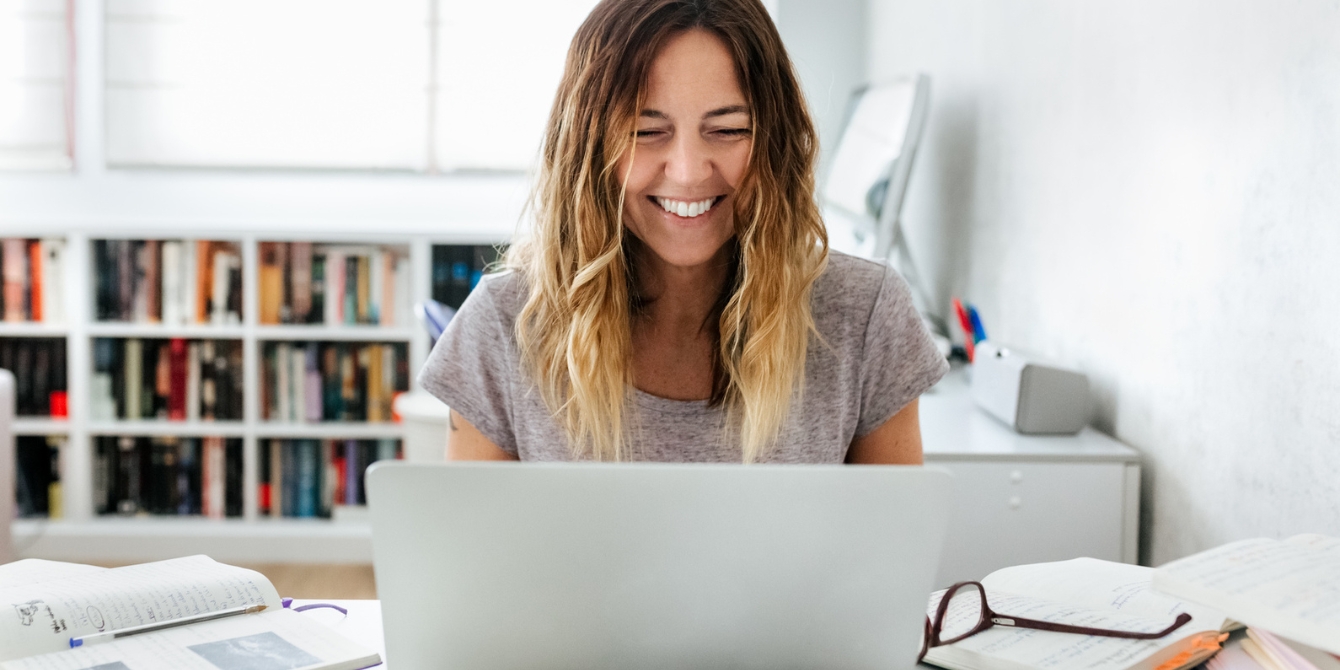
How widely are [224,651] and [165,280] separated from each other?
2717mm

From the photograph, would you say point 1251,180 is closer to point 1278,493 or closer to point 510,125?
point 1278,493

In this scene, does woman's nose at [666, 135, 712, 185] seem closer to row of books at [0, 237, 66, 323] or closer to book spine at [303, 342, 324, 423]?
book spine at [303, 342, 324, 423]

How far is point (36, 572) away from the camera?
106 centimetres

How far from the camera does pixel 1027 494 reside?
5.91 feet

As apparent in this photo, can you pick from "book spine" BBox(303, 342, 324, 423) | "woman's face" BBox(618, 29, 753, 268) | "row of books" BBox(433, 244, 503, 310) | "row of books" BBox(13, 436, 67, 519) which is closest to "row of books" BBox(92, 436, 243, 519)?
"row of books" BBox(13, 436, 67, 519)

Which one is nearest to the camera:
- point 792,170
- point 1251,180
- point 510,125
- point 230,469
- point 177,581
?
point 177,581

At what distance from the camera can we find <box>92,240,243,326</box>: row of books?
3.29 meters

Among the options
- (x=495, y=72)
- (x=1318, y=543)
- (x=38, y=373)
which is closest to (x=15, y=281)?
(x=38, y=373)

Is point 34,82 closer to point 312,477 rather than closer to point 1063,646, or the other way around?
point 312,477

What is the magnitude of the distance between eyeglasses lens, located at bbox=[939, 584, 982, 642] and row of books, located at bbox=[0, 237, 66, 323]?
313 centimetres

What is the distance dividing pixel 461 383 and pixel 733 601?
708mm

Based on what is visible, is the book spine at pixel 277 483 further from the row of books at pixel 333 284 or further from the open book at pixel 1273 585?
the open book at pixel 1273 585

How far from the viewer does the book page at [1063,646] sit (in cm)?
89

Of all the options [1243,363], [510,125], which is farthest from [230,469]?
[1243,363]
